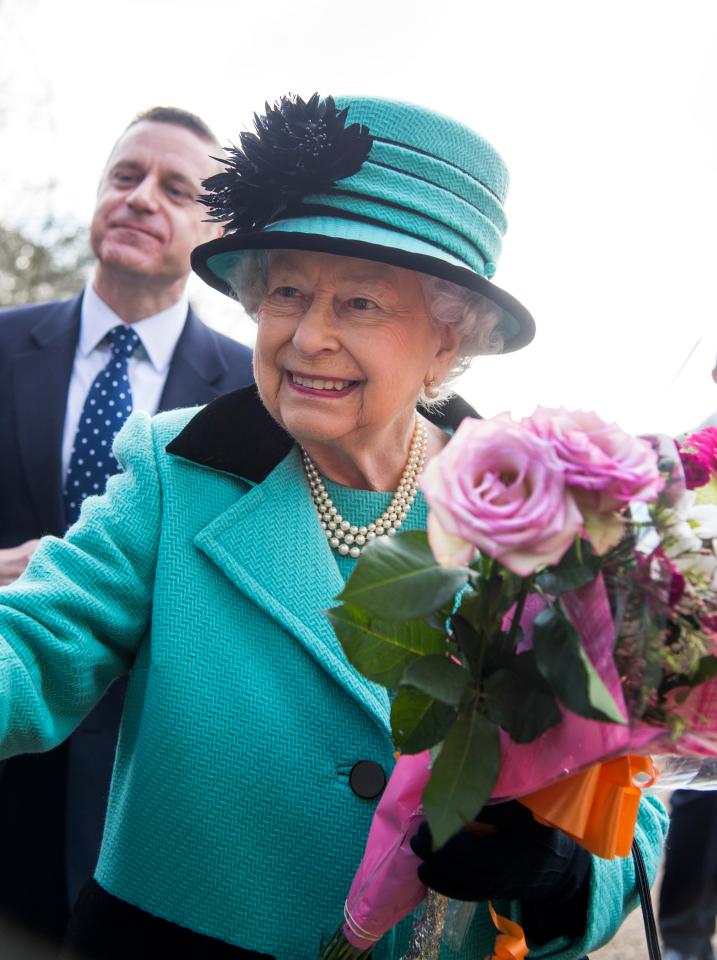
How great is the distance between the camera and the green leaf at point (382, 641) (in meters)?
1.38

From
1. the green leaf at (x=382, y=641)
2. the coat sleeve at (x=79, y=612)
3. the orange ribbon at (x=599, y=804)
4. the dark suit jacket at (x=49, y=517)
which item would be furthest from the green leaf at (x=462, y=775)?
the dark suit jacket at (x=49, y=517)

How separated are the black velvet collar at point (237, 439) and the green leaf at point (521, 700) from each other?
0.95 meters

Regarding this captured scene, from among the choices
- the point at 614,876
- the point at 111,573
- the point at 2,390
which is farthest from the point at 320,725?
the point at 2,390

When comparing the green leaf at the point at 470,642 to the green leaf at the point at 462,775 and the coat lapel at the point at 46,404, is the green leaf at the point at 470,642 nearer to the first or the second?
the green leaf at the point at 462,775

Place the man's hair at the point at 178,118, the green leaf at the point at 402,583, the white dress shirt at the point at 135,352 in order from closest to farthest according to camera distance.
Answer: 1. the green leaf at the point at 402,583
2. the white dress shirt at the point at 135,352
3. the man's hair at the point at 178,118

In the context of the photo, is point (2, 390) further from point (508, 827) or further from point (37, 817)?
point (508, 827)

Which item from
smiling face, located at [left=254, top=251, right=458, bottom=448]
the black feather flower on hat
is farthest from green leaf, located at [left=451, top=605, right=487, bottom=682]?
the black feather flower on hat

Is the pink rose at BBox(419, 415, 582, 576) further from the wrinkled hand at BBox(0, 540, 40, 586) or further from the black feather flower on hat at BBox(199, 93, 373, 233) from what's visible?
the wrinkled hand at BBox(0, 540, 40, 586)

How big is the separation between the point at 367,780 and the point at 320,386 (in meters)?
0.79

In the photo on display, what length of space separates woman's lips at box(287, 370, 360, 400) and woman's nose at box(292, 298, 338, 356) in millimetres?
63

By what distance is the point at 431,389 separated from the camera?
229 cm

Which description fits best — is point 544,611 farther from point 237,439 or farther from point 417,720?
point 237,439

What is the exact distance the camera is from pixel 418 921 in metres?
1.71

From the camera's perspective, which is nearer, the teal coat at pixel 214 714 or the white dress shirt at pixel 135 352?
the teal coat at pixel 214 714
